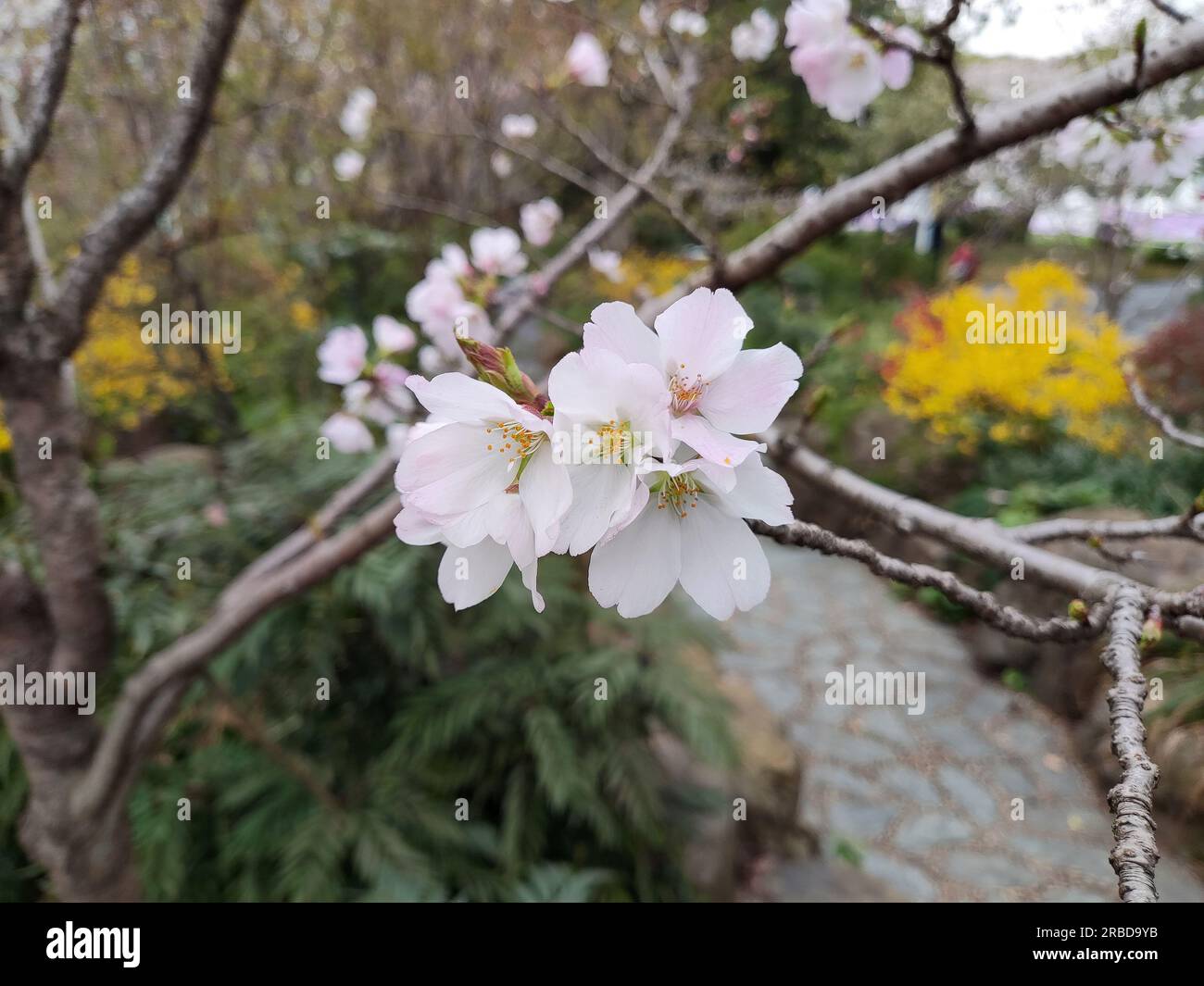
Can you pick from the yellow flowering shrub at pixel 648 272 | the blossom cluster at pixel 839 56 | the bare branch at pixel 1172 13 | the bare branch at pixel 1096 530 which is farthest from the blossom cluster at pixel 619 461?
the yellow flowering shrub at pixel 648 272

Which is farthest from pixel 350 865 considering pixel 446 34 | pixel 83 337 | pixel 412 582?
pixel 446 34

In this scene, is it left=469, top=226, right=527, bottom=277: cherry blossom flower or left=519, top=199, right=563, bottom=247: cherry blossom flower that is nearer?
left=469, top=226, right=527, bottom=277: cherry blossom flower

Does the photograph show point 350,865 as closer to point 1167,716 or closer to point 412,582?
point 412,582

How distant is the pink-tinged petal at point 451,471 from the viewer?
0.59 meters

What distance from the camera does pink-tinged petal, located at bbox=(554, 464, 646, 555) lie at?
55cm

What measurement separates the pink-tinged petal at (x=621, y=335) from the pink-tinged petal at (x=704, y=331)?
2 cm

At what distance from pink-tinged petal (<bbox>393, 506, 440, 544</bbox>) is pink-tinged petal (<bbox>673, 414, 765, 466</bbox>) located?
0.25 metres

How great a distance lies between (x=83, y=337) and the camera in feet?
4.82

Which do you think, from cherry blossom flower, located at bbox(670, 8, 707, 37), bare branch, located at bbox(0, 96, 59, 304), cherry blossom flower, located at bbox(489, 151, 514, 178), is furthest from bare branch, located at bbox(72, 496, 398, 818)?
cherry blossom flower, located at bbox(489, 151, 514, 178)

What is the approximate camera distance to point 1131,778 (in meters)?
0.56

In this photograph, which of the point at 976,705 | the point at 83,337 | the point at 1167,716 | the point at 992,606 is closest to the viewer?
the point at 992,606

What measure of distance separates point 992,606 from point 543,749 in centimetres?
193

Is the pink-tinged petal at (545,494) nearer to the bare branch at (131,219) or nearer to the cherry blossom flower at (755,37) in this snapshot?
the bare branch at (131,219)

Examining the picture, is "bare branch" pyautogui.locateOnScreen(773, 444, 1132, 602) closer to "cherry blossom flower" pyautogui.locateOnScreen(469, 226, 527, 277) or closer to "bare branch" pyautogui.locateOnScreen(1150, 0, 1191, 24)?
"bare branch" pyautogui.locateOnScreen(1150, 0, 1191, 24)
